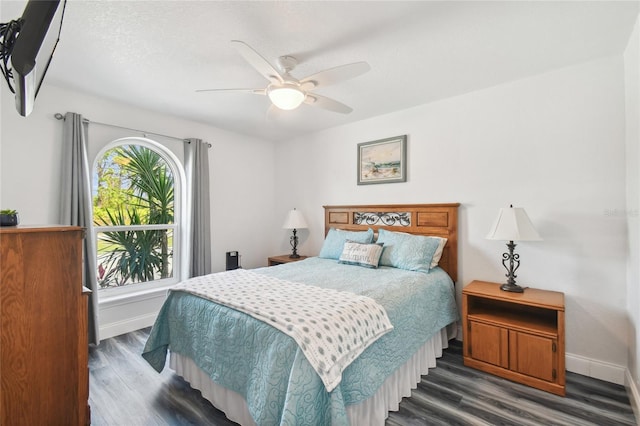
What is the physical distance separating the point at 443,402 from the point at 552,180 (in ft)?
6.73

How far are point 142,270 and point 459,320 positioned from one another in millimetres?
3715

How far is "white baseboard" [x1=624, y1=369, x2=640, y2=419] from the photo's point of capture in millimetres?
1870

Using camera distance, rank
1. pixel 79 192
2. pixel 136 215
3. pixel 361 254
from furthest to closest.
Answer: pixel 136 215
pixel 361 254
pixel 79 192

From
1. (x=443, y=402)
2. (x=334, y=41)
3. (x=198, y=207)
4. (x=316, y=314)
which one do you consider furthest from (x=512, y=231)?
(x=198, y=207)

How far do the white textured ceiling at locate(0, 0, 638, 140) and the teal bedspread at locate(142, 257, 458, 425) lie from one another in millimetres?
1735

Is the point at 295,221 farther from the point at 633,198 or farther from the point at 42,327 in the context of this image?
the point at 633,198

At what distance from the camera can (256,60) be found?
181 centimetres

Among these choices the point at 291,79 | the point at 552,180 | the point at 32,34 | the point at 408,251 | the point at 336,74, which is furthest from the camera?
the point at 408,251

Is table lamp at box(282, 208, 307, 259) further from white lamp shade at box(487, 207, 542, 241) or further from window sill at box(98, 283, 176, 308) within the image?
white lamp shade at box(487, 207, 542, 241)

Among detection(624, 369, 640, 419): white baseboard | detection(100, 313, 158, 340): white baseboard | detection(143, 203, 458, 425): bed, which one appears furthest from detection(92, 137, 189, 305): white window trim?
detection(624, 369, 640, 419): white baseboard

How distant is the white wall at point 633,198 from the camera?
6.29 ft

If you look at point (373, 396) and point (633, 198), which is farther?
point (633, 198)

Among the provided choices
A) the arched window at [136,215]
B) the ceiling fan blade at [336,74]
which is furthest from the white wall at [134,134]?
the ceiling fan blade at [336,74]

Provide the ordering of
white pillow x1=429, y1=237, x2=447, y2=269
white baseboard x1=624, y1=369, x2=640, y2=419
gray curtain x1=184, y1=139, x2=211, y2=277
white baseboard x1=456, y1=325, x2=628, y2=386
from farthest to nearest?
gray curtain x1=184, y1=139, x2=211, y2=277, white pillow x1=429, y1=237, x2=447, y2=269, white baseboard x1=456, y1=325, x2=628, y2=386, white baseboard x1=624, y1=369, x2=640, y2=419
